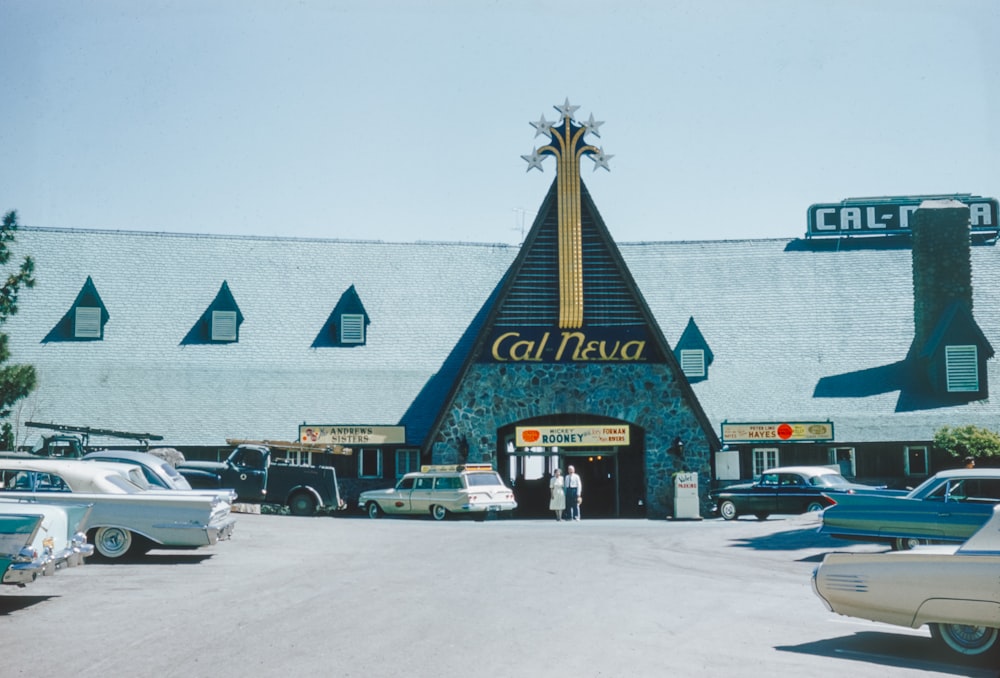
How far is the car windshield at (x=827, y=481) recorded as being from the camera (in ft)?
100

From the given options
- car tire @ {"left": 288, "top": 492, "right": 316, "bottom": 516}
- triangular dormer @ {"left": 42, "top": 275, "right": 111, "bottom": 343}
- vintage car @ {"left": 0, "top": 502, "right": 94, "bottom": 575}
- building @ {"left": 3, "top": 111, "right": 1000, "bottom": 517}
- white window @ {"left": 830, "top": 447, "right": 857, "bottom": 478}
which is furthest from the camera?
triangular dormer @ {"left": 42, "top": 275, "right": 111, "bottom": 343}

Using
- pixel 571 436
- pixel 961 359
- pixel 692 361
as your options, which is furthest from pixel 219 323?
pixel 961 359

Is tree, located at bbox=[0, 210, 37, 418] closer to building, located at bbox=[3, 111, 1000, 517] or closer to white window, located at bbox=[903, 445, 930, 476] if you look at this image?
building, located at bbox=[3, 111, 1000, 517]

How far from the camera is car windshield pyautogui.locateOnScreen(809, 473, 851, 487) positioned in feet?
100

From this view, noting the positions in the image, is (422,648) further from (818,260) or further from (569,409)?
(818,260)

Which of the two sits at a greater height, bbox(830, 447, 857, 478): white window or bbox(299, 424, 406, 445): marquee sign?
bbox(299, 424, 406, 445): marquee sign

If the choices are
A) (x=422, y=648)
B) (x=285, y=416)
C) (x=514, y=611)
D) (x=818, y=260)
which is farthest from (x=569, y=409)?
(x=422, y=648)

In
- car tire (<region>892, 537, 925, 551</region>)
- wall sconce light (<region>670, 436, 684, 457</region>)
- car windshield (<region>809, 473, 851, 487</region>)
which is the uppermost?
wall sconce light (<region>670, 436, 684, 457</region>)

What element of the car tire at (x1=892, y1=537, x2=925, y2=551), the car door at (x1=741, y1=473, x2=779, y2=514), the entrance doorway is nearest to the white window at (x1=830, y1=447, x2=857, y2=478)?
the car door at (x1=741, y1=473, x2=779, y2=514)

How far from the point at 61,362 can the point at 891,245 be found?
29.9 meters

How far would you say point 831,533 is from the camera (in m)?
19.6

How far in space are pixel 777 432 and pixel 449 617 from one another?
24.9 m

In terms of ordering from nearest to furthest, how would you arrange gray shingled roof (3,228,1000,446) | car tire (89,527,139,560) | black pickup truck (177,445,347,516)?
1. car tire (89,527,139,560)
2. black pickup truck (177,445,347,516)
3. gray shingled roof (3,228,1000,446)

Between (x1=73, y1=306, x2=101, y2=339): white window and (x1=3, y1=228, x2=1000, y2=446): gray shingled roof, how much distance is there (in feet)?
1.20
